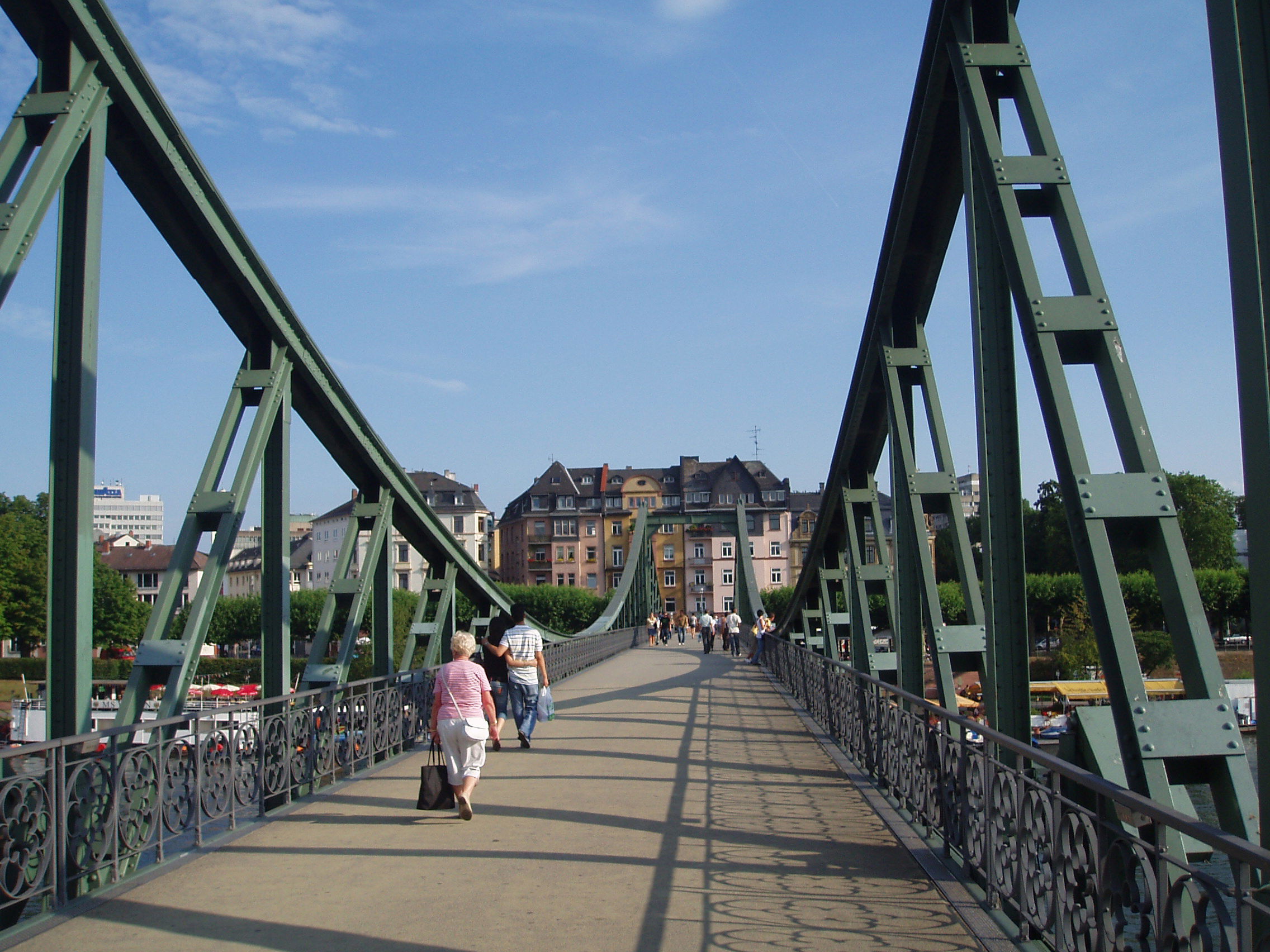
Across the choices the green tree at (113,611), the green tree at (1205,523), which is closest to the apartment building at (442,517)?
the green tree at (113,611)

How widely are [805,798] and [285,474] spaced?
4625 millimetres

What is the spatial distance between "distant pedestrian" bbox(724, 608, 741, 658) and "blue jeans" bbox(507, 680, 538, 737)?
23.4 meters

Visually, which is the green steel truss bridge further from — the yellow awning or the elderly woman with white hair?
the yellow awning

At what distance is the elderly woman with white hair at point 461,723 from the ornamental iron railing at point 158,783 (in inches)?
27.0

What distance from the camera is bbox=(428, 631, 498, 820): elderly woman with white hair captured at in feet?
25.0

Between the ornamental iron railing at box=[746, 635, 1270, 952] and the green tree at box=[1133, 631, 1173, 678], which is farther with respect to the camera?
the green tree at box=[1133, 631, 1173, 678]

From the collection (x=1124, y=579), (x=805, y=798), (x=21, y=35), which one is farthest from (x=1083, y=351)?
(x=1124, y=579)

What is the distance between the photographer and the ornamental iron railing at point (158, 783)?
17.1ft

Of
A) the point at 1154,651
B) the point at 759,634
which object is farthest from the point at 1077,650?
the point at 759,634

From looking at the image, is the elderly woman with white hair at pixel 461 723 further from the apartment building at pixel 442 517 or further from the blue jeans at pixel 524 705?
the apartment building at pixel 442 517

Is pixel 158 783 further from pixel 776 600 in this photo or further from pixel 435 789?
pixel 776 600

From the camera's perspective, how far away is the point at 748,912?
511 centimetres

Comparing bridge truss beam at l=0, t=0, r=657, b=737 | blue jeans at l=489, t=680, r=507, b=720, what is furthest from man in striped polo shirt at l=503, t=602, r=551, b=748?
bridge truss beam at l=0, t=0, r=657, b=737

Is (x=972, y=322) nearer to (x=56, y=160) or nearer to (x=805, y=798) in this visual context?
(x=805, y=798)
